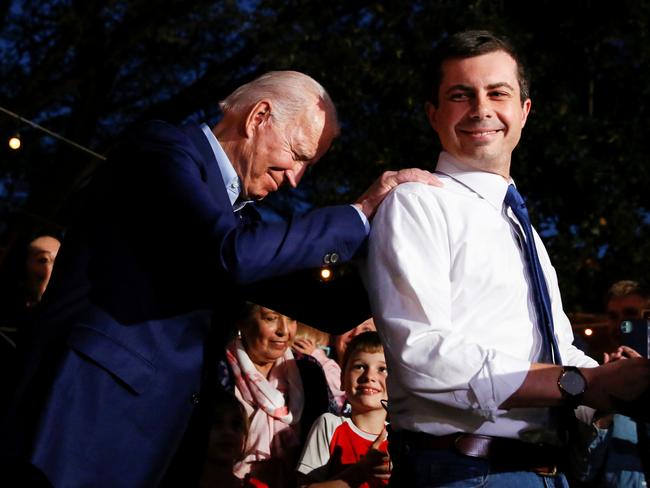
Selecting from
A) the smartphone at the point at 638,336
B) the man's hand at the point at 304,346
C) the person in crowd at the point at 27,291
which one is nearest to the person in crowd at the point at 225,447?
the person in crowd at the point at 27,291

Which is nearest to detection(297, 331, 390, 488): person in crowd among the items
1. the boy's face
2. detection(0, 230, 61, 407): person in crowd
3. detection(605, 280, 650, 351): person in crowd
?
the boy's face

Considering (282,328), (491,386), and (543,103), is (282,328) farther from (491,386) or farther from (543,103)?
(543,103)

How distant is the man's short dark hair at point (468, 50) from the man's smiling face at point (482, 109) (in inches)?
0.7

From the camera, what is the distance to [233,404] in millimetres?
4777

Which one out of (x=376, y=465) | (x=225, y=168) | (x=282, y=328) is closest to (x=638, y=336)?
(x=225, y=168)

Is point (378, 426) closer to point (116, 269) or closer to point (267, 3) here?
point (116, 269)

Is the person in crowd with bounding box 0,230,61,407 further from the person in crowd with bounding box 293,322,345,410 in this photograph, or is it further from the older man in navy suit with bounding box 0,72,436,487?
the older man in navy suit with bounding box 0,72,436,487

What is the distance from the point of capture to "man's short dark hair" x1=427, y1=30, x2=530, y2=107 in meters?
2.81

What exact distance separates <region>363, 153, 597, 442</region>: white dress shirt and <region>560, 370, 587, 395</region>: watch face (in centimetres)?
9

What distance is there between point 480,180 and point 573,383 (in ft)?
2.21

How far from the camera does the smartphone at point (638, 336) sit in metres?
2.57

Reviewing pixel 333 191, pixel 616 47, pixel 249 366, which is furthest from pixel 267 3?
pixel 249 366

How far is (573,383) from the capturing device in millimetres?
2316

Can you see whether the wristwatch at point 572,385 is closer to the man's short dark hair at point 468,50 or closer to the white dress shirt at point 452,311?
the white dress shirt at point 452,311
